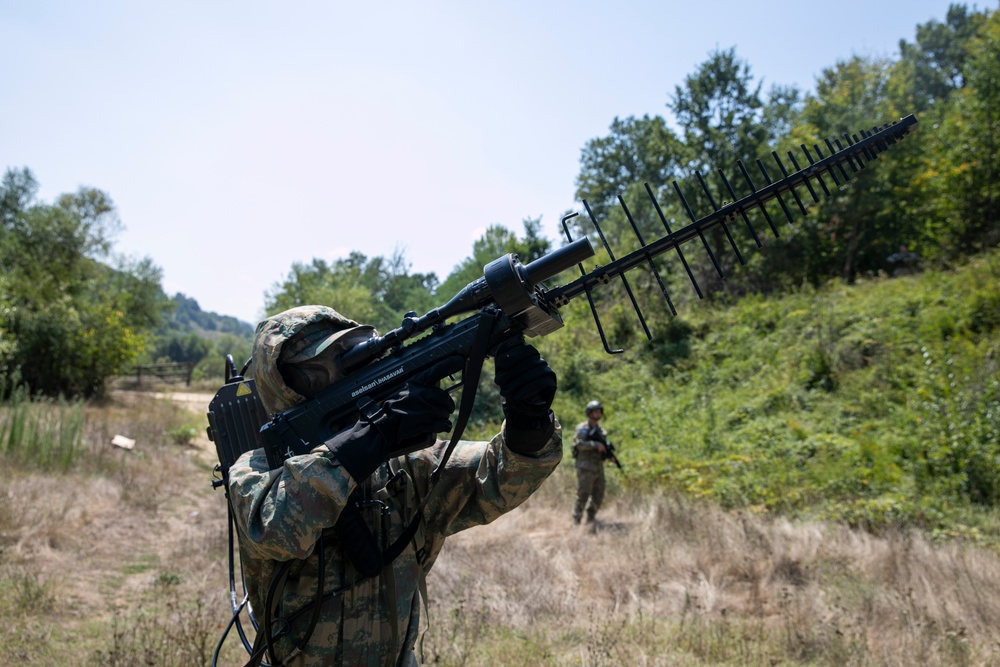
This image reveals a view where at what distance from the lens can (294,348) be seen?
2367 mm

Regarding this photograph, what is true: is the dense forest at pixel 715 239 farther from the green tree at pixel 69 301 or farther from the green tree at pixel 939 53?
the green tree at pixel 939 53

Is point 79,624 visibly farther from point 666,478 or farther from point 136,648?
point 666,478

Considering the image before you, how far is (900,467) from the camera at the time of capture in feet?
33.0

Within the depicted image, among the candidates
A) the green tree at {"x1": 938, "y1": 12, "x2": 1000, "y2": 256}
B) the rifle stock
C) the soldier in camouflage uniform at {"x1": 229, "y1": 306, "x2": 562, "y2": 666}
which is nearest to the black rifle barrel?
the rifle stock

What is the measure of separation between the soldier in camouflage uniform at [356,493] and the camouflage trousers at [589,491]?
7.52 meters

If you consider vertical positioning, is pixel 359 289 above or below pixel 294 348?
above

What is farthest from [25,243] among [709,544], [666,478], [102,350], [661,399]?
[709,544]

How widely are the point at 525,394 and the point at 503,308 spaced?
1.06ft

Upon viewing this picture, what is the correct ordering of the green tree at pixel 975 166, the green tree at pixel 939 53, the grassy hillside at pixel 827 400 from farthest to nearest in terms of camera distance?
1. the green tree at pixel 939 53
2. the green tree at pixel 975 166
3. the grassy hillside at pixel 827 400

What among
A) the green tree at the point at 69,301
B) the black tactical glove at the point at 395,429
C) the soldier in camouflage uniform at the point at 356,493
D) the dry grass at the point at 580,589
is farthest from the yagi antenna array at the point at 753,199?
the green tree at the point at 69,301

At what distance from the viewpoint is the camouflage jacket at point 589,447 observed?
984cm

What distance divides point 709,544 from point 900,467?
474 cm

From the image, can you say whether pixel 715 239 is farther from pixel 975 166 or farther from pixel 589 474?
pixel 975 166

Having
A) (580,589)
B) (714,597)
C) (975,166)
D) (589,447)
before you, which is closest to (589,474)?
(589,447)
